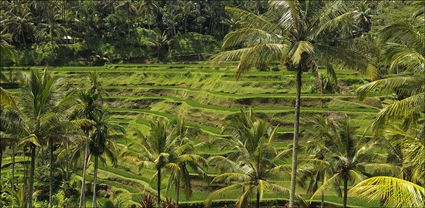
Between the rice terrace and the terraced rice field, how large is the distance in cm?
17

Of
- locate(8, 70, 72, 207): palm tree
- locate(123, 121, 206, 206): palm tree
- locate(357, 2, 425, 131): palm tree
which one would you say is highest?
locate(357, 2, 425, 131): palm tree

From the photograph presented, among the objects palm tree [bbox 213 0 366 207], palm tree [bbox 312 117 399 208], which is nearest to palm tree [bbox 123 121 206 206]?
palm tree [bbox 312 117 399 208]

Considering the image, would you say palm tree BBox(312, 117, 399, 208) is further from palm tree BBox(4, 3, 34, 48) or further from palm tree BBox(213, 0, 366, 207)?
palm tree BBox(4, 3, 34, 48)

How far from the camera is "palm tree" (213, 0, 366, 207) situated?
15.9 meters

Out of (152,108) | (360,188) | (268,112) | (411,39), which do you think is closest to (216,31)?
(152,108)

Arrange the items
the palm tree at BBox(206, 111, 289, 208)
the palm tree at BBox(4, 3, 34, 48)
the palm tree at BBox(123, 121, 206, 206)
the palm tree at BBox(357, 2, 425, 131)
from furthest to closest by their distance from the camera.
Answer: the palm tree at BBox(4, 3, 34, 48) < the palm tree at BBox(123, 121, 206, 206) < the palm tree at BBox(206, 111, 289, 208) < the palm tree at BBox(357, 2, 425, 131)

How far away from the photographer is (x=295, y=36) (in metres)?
16.3

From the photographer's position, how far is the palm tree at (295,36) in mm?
15852

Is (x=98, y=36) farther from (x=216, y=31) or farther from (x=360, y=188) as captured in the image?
(x=360, y=188)

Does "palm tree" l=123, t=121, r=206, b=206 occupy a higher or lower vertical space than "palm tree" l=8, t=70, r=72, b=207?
lower

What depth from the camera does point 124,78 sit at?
6538 centimetres

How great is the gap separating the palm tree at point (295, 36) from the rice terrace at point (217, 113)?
0.17 feet

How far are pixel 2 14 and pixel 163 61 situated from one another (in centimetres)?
3108

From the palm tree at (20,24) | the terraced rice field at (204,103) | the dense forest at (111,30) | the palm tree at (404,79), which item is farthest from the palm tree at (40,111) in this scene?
the palm tree at (20,24)
